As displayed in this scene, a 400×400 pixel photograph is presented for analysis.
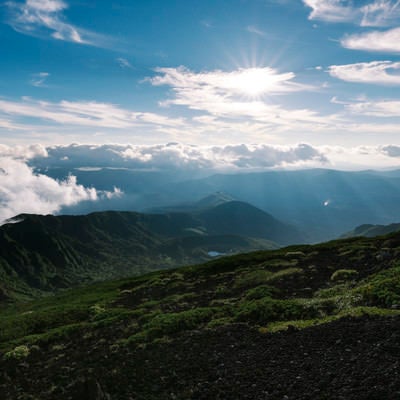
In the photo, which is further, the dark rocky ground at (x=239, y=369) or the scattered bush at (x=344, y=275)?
the scattered bush at (x=344, y=275)

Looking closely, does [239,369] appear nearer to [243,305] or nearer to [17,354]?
[243,305]

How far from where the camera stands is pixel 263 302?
2698 cm

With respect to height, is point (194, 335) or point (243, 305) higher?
point (243, 305)

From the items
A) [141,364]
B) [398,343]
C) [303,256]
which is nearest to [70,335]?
[141,364]

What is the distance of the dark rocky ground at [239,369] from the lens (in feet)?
45.2

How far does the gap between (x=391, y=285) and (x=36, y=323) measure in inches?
1741

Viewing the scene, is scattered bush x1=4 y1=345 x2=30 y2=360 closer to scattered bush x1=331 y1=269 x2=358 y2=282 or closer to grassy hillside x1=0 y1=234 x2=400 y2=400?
grassy hillside x1=0 y1=234 x2=400 y2=400

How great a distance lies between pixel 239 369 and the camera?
17.1 metres

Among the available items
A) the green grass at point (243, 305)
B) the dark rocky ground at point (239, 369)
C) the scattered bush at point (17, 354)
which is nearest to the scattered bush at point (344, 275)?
the green grass at point (243, 305)

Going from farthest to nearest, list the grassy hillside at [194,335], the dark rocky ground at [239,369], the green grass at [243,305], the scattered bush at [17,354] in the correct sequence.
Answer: the scattered bush at [17,354]
the green grass at [243,305]
the grassy hillside at [194,335]
the dark rocky ground at [239,369]

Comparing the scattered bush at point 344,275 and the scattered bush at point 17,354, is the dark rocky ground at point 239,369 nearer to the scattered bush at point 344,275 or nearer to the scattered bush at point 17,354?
the scattered bush at point 17,354

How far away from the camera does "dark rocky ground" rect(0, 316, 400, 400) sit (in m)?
13.8

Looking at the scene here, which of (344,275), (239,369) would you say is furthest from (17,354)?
(344,275)

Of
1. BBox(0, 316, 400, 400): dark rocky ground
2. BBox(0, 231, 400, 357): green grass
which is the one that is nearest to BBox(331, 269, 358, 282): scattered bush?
BBox(0, 231, 400, 357): green grass
